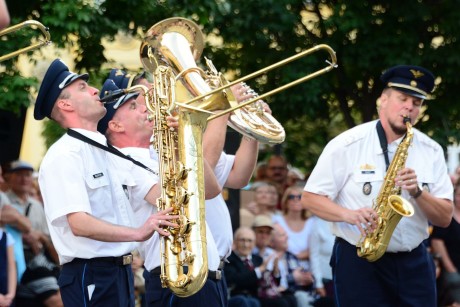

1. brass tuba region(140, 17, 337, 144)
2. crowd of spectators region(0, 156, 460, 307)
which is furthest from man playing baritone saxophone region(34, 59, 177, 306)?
crowd of spectators region(0, 156, 460, 307)

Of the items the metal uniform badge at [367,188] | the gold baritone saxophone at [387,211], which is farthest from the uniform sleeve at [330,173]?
the gold baritone saxophone at [387,211]

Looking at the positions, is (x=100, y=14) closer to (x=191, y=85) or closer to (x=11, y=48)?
(x=11, y=48)

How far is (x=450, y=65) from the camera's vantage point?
1409 centimetres

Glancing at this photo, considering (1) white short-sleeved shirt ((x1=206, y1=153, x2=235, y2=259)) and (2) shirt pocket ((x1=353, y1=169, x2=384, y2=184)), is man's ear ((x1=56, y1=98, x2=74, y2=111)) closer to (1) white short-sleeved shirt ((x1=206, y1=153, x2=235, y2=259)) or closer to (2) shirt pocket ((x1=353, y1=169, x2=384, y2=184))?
(1) white short-sleeved shirt ((x1=206, y1=153, x2=235, y2=259))

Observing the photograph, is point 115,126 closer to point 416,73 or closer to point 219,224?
point 219,224

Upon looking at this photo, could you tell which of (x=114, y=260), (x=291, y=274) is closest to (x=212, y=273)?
(x=114, y=260)

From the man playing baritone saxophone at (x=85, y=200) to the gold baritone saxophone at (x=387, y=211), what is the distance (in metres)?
1.62

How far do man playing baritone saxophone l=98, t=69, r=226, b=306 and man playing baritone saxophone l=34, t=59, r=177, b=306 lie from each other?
207mm

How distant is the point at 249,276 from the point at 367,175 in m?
3.04

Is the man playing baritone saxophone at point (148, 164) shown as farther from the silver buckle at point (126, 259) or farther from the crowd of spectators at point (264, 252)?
the crowd of spectators at point (264, 252)

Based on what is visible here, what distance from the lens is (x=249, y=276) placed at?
35.0 ft

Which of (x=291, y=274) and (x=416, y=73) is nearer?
(x=416, y=73)

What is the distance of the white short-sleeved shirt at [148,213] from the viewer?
6.93 meters

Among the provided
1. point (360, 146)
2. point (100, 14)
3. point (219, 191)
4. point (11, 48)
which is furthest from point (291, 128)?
point (219, 191)
